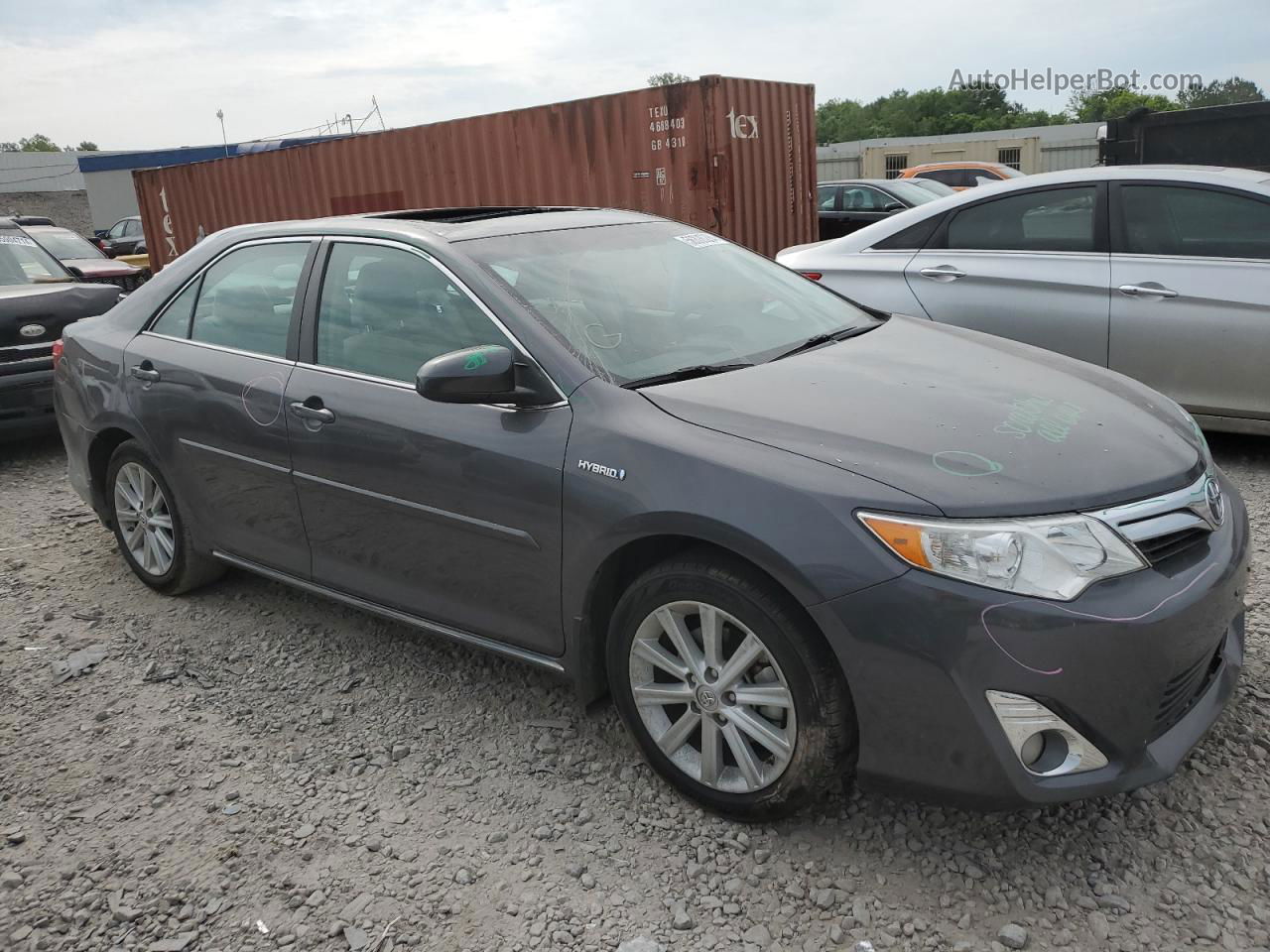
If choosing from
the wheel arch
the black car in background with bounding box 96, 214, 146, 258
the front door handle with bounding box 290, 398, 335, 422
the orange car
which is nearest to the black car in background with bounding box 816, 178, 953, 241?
the orange car

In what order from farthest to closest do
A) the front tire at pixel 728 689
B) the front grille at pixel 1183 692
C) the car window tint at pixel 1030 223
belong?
the car window tint at pixel 1030 223 → the front tire at pixel 728 689 → the front grille at pixel 1183 692

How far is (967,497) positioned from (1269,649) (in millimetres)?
1731

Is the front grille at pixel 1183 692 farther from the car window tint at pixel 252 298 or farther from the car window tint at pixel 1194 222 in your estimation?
the car window tint at pixel 1194 222

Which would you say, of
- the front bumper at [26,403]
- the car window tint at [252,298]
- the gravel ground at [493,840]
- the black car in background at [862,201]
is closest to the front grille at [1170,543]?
the gravel ground at [493,840]

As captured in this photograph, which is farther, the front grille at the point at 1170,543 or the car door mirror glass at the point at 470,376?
the car door mirror glass at the point at 470,376

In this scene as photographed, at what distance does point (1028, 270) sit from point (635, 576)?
361cm

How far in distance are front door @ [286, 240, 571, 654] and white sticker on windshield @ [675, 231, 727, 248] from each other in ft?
3.40

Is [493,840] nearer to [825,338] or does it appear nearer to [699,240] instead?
[825,338]

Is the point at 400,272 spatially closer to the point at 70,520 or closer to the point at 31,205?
the point at 70,520

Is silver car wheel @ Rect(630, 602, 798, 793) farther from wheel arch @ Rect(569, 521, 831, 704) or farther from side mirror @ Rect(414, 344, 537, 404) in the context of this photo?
side mirror @ Rect(414, 344, 537, 404)

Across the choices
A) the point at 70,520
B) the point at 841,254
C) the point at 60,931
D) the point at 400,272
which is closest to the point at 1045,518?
the point at 400,272

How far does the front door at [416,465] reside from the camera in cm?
293

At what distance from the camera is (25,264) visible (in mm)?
7934

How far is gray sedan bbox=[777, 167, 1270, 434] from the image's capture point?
4.97 meters
